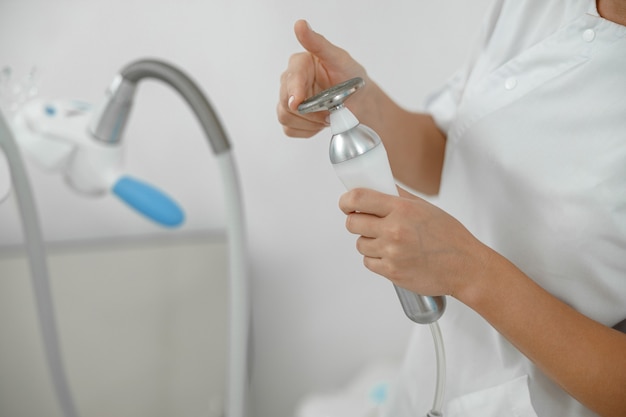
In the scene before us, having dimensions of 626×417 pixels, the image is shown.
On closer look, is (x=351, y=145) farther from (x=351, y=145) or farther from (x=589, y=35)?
(x=589, y=35)

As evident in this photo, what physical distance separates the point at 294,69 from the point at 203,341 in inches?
28.2

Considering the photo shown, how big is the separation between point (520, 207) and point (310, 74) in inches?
9.7

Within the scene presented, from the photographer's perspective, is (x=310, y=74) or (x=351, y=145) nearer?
(x=351, y=145)

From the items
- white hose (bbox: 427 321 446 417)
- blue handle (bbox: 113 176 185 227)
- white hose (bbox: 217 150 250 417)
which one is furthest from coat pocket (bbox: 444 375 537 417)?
blue handle (bbox: 113 176 185 227)

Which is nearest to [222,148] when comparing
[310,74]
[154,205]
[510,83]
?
[154,205]

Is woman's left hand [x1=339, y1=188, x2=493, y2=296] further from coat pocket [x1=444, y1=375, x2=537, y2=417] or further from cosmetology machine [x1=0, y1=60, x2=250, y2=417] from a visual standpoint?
cosmetology machine [x1=0, y1=60, x2=250, y2=417]

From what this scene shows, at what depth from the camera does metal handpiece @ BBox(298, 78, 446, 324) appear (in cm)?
45

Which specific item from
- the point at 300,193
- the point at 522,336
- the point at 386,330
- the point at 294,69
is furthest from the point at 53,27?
the point at 522,336

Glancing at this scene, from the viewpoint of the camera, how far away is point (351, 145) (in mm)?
470

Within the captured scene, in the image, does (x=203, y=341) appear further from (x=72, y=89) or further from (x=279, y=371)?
(x=72, y=89)

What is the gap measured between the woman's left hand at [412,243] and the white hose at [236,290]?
341 mm

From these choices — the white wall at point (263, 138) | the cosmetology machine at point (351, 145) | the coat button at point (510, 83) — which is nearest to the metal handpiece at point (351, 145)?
the cosmetology machine at point (351, 145)

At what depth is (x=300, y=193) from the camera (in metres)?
1.17

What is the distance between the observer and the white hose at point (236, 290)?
84cm
